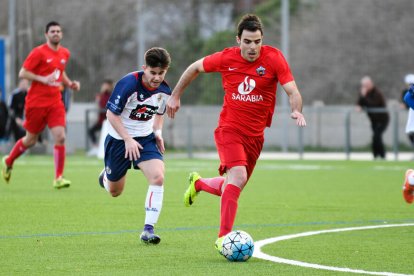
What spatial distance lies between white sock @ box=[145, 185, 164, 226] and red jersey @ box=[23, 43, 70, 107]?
6.39 metres

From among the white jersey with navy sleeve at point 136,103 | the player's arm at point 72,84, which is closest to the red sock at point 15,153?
the player's arm at point 72,84

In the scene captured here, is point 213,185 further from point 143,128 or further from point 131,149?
point 131,149

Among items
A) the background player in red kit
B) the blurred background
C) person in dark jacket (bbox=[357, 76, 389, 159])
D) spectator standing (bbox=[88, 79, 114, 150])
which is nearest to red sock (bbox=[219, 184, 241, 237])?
the background player in red kit

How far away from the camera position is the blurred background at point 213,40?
32000mm

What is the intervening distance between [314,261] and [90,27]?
27.6 m

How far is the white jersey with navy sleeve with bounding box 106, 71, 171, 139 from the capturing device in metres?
9.87

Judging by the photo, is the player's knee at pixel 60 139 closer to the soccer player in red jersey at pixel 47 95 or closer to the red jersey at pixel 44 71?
the soccer player in red jersey at pixel 47 95

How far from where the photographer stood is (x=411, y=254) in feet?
28.8

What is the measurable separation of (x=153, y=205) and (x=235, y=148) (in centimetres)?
101

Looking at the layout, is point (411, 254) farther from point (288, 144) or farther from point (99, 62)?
point (99, 62)

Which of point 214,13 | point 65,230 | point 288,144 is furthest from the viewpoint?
point 214,13

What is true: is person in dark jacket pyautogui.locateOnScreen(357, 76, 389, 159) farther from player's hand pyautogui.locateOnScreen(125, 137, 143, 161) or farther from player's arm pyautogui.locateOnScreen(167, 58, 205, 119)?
player's arm pyautogui.locateOnScreen(167, 58, 205, 119)

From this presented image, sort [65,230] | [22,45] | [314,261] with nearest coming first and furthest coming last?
[314,261] < [65,230] < [22,45]

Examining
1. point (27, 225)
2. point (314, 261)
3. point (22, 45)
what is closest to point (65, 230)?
point (27, 225)
